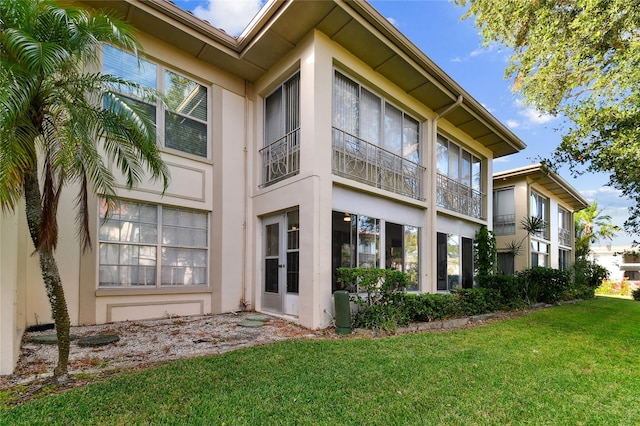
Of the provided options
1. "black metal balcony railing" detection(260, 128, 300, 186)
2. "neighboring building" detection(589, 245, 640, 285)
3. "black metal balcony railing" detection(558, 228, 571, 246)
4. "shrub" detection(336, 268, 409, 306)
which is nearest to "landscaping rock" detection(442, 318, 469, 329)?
"shrub" detection(336, 268, 409, 306)

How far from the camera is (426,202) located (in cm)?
1055

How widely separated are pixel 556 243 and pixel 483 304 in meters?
14.8

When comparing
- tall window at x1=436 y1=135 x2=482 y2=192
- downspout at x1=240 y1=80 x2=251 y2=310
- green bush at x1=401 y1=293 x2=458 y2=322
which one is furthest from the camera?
tall window at x1=436 y1=135 x2=482 y2=192

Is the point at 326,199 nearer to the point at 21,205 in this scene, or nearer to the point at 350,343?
the point at 350,343

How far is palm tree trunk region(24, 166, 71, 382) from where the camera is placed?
3.69m

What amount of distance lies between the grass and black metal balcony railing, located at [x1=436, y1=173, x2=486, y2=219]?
20.8 feet

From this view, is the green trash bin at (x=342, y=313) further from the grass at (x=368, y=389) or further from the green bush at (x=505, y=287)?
the green bush at (x=505, y=287)

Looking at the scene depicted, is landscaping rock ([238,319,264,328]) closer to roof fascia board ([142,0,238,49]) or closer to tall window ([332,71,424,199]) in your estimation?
tall window ([332,71,424,199])

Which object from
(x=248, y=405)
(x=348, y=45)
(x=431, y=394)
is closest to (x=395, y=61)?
(x=348, y=45)

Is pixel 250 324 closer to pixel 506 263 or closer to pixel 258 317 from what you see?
pixel 258 317

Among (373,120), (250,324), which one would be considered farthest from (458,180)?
(250,324)

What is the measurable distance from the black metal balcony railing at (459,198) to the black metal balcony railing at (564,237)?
1185 centimetres

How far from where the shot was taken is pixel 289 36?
25.3 ft

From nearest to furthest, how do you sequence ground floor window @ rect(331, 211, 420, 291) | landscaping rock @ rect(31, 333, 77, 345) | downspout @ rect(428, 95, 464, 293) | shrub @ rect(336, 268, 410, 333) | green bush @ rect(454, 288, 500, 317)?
landscaping rock @ rect(31, 333, 77, 345)
shrub @ rect(336, 268, 410, 333)
ground floor window @ rect(331, 211, 420, 291)
green bush @ rect(454, 288, 500, 317)
downspout @ rect(428, 95, 464, 293)
